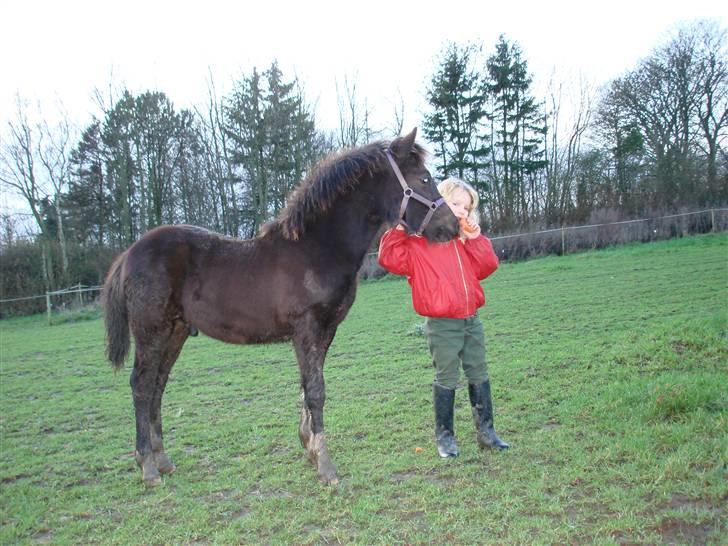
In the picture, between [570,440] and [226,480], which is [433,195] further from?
[226,480]

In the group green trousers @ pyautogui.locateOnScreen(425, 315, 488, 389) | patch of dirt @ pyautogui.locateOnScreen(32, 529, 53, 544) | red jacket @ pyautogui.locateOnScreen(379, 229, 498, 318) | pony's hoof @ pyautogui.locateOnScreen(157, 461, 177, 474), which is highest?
red jacket @ pyautogui.locateOnScreen(379, 229, 498, 318)

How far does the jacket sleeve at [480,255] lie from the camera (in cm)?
437

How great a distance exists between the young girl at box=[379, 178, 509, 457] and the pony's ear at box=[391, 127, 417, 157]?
1.76ft

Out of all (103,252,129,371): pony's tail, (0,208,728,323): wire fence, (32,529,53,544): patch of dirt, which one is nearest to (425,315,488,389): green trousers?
(103,252,129,371): pony's tail

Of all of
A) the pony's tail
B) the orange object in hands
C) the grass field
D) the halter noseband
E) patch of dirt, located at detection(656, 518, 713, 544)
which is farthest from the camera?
the pony's tail

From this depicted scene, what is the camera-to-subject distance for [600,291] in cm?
1208

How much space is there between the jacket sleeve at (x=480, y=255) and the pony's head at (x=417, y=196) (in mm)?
437

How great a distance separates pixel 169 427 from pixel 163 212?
26.3m

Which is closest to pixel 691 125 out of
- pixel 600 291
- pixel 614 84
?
pixel 614 84

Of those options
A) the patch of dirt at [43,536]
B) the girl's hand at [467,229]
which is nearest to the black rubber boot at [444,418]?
the girl's hand at [467,229]

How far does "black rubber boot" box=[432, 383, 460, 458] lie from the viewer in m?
4.14

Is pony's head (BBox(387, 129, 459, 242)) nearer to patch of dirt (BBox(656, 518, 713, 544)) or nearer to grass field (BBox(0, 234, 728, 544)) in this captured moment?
grass field (BBox(0, 234, 728, 544))

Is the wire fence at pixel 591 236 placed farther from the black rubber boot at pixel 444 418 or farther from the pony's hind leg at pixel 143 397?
the black rubber boot at pixel 444 418

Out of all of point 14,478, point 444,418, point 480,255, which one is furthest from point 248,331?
point 14,478
